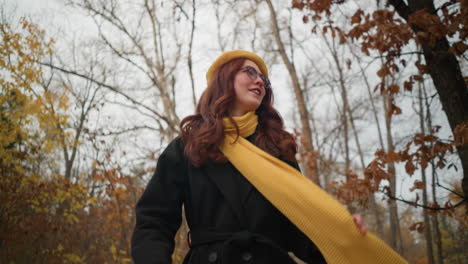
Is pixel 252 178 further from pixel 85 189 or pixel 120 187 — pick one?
pixel 85 189

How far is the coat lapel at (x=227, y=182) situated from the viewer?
1.51m

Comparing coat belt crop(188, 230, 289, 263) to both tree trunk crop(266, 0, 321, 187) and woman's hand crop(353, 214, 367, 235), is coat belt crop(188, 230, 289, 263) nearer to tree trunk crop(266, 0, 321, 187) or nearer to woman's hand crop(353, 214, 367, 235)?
woman's hand crop(353, 214, 367, 235)

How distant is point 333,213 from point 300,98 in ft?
22.1

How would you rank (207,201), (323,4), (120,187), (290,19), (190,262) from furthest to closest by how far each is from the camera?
1. (290,19)
2. (120,187)
3. (323,4)
4. (207,201)
5. (190,262)

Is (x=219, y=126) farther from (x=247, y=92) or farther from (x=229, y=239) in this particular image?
(x=229, y=239)

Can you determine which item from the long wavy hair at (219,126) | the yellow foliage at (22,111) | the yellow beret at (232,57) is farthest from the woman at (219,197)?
the yellow foliage at (22,111)

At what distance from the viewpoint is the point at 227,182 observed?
63.2 inches

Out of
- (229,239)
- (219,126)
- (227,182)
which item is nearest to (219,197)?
(227,182)

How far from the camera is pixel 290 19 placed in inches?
353

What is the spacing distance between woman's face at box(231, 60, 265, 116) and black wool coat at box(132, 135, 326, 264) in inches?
17.0

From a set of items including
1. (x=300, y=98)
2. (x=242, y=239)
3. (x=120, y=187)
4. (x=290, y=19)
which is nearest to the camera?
(x=242, y=239)

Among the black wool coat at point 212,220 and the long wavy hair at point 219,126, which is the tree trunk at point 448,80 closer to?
the long wavy hair at point 219,126

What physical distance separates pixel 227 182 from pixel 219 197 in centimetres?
9

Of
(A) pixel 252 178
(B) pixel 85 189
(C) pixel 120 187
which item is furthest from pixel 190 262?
(B) pixel 85 189
